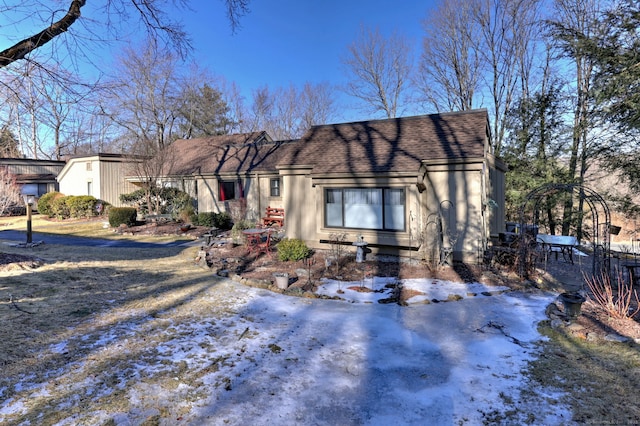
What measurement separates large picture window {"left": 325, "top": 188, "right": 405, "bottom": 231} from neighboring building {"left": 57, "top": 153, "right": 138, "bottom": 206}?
58.8 feet

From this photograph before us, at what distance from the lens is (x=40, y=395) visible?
3570mm

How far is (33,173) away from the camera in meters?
29.0

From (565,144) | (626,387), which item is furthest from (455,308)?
(565,144)

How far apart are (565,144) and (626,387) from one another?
18.3 m

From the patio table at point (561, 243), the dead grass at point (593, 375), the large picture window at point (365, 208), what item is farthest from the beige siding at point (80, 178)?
the dead grass at point (593, 375)

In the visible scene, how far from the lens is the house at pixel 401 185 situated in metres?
9.97

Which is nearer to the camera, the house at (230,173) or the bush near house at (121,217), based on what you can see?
the bush near house at (121,217)

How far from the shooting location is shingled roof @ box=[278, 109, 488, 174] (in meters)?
10.2

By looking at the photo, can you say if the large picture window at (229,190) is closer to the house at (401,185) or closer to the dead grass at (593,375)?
the house at (401,185)

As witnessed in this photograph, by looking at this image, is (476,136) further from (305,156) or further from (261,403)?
(261,403)

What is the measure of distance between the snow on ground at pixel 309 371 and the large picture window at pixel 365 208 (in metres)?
4.10

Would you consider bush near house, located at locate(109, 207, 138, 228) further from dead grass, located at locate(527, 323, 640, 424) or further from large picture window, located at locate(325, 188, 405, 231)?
dead grass, located at locate(527, 323, 640, 424)

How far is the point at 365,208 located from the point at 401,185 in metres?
1.34

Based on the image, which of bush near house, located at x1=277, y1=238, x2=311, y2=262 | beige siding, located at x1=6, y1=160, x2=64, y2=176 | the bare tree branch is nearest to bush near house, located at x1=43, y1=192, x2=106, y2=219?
beige siding, located at x1=6, y1=160, x2=64, y2=176
